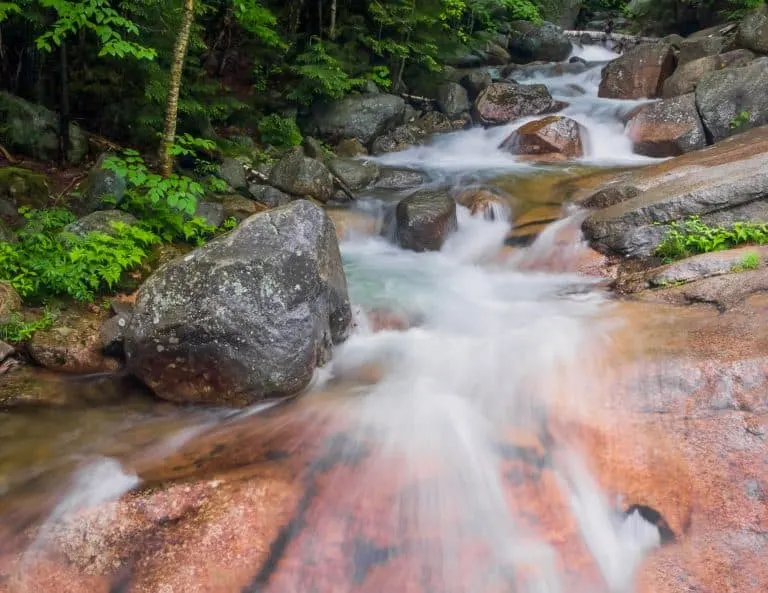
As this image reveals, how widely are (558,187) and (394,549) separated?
744cm

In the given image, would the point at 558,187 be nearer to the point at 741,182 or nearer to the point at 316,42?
the point at 741,182

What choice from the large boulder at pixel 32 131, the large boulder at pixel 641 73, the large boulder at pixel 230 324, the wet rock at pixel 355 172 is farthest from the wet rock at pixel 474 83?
the large boulder at pixel 230 324

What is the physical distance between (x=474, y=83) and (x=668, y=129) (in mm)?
6425

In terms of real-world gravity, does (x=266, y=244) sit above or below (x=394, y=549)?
above

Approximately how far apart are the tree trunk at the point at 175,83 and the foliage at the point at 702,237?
613 cm

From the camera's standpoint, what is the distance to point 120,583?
279 cm

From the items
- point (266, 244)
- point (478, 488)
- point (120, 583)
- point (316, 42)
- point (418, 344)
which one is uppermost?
point (316, 42)

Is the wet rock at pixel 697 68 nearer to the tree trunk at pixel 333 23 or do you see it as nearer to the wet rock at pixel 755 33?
the wet rock at pixel 755 33

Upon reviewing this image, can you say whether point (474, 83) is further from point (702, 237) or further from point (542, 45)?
point (702, 237)

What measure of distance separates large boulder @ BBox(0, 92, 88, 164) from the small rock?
2449 mm

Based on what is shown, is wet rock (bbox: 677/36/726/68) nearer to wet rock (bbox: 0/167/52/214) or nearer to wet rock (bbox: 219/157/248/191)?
wet rock (bbox: 219/157/248/191)

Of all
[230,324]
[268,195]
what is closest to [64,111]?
[268,195]

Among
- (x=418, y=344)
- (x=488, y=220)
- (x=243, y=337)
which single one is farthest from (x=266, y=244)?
(x=488, y=220)

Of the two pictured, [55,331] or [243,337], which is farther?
[55,331]
